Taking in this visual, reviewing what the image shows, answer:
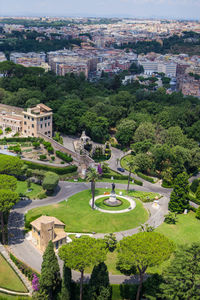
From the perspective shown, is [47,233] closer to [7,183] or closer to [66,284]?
[66,284]

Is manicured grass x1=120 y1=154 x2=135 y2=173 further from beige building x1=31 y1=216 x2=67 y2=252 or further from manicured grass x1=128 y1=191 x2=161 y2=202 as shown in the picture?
beige building x1=31 y1=216 x2=67 y2=252

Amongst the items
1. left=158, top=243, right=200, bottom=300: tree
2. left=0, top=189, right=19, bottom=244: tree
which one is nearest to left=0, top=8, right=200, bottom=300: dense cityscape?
left=158, top=243, right=200, bottom=300: tree

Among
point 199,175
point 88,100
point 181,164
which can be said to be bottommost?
point 199,175

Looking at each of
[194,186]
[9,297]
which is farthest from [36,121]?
[9,297]

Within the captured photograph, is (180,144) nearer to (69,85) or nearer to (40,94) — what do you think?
(40,94)

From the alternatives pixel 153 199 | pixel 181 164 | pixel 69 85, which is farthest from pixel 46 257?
pixel 69 85
